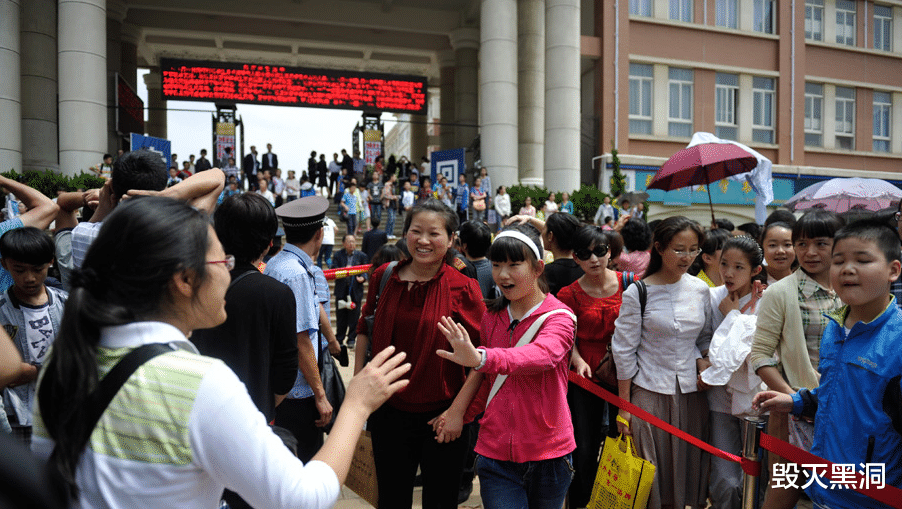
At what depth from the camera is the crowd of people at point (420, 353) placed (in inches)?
50.6

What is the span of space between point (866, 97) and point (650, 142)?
36.6ft

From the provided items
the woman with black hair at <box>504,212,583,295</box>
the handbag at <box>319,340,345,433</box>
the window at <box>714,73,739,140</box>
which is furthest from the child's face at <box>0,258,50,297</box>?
the window at <box>714,73,739,140</box>

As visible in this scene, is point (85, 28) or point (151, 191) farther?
point (85, 28)

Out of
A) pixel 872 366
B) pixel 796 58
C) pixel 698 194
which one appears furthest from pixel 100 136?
pixel 796 58

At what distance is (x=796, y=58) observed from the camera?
2480cm

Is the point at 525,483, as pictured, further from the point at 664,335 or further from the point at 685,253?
the point at 685,253

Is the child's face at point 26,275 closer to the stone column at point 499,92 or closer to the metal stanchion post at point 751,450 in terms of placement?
the metal stanchion post at point 751,450

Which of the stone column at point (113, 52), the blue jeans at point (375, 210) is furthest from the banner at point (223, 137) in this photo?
the blue jeans at point (375, 210)

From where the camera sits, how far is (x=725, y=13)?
79.9 ft

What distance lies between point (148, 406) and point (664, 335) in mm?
3280

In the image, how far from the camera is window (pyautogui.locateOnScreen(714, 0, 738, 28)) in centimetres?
2416

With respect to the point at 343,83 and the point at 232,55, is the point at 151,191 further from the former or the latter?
the point at 232,55

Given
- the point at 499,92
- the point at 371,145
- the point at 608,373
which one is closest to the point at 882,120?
the point at 499,92

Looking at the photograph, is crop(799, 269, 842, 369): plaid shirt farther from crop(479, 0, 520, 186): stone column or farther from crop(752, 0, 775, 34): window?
crop(752, 0, 775, 34): window
